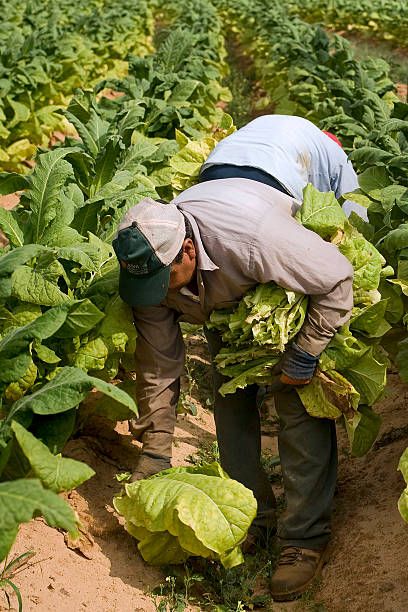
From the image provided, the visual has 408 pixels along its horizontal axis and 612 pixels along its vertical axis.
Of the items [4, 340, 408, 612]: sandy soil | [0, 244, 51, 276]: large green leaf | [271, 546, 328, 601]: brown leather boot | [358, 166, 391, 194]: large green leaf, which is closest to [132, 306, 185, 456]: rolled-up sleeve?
[4, 340, 408, 612]: sandy soil

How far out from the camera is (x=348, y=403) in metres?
3.56

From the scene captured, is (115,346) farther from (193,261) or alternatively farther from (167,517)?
(167,517)

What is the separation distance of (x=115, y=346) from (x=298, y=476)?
899mm

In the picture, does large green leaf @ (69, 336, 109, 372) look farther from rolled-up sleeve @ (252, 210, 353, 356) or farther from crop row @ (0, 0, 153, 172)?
crop row @ (0, 0, 153, 172)

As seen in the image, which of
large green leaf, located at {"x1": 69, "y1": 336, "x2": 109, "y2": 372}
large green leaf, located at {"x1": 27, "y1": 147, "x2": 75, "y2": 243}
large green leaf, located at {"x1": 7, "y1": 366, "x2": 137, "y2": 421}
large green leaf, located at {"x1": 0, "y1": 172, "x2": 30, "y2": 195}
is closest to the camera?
large green leaf, located at {"x1": 7, "y1": 366, "x2": 137, "y2": 421}

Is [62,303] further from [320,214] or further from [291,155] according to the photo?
[291,155]

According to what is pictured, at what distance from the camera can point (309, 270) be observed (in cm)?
331

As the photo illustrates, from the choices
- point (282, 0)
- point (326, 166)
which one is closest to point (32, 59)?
point (326, 166)

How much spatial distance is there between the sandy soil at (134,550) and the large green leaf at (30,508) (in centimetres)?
78

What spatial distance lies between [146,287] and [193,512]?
0.81m

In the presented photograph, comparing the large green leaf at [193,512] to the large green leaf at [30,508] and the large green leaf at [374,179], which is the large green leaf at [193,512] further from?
the large green leaf at [374,179]

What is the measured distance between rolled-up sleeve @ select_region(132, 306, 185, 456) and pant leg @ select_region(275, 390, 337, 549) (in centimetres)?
45

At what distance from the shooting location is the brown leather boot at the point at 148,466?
3.54 meters

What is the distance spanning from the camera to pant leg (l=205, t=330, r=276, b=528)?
387 cm
